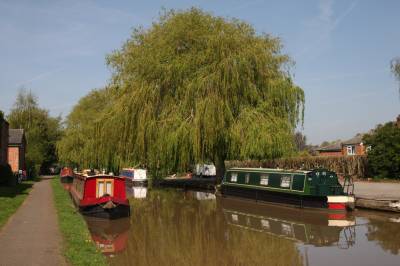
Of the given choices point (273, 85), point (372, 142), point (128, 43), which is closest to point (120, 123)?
point (128, 43)

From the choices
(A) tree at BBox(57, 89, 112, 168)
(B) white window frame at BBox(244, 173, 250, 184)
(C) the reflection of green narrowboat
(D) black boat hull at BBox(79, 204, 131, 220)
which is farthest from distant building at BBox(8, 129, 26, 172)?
(C) the reflection of green narrowboat

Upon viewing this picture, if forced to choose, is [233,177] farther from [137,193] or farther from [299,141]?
[299,141]

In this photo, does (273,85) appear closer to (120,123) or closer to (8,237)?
(120,123)

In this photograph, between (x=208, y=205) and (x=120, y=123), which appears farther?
(x=120, y=123)

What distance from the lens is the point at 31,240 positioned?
1100 centimetres

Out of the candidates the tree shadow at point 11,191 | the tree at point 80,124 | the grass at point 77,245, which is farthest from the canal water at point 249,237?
the tree at point 80,124

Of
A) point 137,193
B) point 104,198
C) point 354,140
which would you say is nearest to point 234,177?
point 137,193

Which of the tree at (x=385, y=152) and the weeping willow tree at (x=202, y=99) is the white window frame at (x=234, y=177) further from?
the tree at (x=385, y=152)

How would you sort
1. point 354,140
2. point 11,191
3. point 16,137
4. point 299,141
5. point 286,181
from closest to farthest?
point 286,181
point 11,191
point 16,137
point 354,140
point 299,141

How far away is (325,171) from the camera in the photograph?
64.9 feet

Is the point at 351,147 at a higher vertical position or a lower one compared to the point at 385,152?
higher

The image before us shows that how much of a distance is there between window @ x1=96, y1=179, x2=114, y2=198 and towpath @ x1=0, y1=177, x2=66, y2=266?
247cm

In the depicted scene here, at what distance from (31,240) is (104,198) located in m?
6.96

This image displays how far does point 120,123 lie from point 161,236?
13.7 meters
